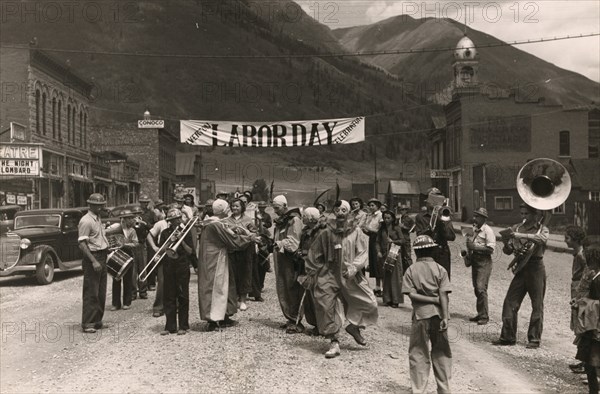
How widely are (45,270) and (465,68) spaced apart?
175 feet

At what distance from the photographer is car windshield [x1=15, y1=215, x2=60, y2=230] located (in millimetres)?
16312

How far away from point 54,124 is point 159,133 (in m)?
31.2

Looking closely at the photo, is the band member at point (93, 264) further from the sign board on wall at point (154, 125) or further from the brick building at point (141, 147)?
the sign board on wall at point (154, 125)

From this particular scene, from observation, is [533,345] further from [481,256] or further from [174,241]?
[174,241]

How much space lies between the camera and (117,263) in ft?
34.4

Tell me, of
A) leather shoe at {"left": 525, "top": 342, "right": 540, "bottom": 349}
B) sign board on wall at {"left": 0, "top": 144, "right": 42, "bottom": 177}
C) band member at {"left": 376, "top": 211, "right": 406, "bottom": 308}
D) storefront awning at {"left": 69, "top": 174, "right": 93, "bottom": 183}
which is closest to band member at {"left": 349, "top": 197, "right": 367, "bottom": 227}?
band member at {"left": 376, "top": 211, "right": 406, "bottom": 308}

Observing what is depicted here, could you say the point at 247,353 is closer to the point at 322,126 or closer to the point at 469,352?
the point at 469,352

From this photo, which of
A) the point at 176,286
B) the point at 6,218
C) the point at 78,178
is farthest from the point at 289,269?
the point at 78,178

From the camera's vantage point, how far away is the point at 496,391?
266 inches

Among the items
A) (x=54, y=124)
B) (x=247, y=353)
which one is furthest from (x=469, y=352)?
(x=54, y=124)

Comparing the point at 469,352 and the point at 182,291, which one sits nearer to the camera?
the point at 469,352

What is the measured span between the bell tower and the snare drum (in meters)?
54.5

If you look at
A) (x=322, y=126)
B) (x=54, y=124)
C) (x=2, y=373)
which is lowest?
(x=2, y=373)

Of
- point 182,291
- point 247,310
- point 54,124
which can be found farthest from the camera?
point 54,124
